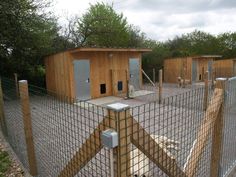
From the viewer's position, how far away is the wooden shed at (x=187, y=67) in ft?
62.4

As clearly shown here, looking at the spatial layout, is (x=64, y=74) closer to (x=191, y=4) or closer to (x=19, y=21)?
(x=19, y=21)

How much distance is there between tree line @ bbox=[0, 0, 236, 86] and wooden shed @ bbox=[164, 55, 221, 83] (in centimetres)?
127

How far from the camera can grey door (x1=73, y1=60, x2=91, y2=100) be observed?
11.8 m

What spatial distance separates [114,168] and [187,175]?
1.27 metres

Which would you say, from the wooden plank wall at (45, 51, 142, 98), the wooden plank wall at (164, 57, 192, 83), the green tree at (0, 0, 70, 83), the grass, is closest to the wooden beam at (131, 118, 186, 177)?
the grass

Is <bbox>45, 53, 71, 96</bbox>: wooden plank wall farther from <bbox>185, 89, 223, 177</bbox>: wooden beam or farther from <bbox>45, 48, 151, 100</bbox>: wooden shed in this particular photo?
<bbox>185, 89, 223, 177</bbox>: wooden beam

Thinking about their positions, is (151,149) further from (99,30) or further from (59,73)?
(99,30)

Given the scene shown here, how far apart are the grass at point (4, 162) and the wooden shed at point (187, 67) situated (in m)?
16.5

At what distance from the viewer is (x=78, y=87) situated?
1190 centimetres

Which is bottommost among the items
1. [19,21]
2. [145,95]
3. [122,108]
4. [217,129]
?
[145,95]

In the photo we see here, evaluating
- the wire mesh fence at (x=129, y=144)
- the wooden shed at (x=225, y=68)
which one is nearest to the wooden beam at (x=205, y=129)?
the wire mesh fence at (x=129, y=144)

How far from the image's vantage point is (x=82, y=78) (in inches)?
472

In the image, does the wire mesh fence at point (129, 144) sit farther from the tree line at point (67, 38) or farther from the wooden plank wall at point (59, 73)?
the tree line at point (67, 38)

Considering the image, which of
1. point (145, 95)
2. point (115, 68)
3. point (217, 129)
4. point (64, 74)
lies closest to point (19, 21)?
point (64, 74)
